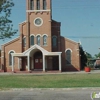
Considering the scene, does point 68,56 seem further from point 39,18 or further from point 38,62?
point 39,18

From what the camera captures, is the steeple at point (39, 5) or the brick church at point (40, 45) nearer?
the brick church at point (40, 45)

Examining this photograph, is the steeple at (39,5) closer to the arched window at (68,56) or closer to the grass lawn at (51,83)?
the arched window at (68,56)

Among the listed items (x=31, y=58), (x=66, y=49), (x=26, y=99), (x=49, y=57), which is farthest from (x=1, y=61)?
(x=26, y=99)

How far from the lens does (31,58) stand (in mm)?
51031

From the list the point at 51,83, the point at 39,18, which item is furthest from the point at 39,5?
the point at 51,83

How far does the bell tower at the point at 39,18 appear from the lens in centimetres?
5003

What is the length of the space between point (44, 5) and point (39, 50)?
28.9ft

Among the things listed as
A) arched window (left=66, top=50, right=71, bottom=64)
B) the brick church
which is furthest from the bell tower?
arched window (left=66, top=50, right=71, bottom=64)

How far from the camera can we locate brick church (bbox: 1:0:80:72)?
5006cm

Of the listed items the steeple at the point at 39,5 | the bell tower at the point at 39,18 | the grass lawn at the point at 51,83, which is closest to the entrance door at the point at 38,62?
the bell tower at the point at 39,18

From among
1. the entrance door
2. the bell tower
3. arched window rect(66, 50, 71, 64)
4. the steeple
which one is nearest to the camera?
the bell tower

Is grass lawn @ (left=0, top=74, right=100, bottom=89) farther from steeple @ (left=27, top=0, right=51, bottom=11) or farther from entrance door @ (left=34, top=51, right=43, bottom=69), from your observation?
steeple @ (left=27, top=0, right=51, bottom=11)

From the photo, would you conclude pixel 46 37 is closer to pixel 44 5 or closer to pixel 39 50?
pixel 39 50

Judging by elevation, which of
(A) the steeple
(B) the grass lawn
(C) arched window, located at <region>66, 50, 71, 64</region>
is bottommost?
(B) the grass lawn
